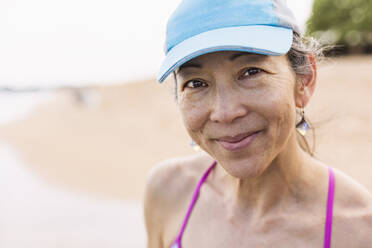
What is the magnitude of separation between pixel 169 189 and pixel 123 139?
9359 mm

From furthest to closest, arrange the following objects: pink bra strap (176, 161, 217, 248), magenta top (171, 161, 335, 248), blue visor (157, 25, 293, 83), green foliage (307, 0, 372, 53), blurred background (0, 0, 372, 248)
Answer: green foliage (307, 0, 372, 53) < blurred background (0, 0, 372, 248) < pink bra strap (176, 161, 217, 248) < magenta top (171, 161, 335, 248) < blue visor (157, 25, 293, 83)

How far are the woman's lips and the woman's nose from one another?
0.09 meters

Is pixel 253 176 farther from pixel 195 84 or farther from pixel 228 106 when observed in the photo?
pixel 195 84

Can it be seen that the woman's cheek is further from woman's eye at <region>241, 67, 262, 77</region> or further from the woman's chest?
the woman's chest

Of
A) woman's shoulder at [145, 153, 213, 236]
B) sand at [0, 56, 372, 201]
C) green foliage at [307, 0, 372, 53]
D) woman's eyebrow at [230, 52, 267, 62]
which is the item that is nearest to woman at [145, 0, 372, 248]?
woman's eyebrow at [230, 52, 267, 62]

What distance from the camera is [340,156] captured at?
7250 millimetres

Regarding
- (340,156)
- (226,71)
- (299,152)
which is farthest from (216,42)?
(340,156)

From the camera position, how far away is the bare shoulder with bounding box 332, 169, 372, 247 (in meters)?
1.44

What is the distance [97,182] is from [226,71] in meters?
6.95

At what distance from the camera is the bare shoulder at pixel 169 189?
2010 millimetres

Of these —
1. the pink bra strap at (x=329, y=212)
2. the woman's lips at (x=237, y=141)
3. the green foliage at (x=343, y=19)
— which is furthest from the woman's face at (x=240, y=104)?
the green foliage at (x=343, y=19)

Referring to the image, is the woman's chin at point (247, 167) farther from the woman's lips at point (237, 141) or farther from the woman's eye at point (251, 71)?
the woman's eye at point (251, 71)

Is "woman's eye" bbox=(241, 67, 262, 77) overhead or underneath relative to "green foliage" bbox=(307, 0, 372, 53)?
underneath

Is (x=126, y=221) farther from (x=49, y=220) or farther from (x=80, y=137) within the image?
(x=80, y=137)
